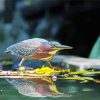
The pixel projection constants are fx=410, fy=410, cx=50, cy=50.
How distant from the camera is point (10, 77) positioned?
1.50m

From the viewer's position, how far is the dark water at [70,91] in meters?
1.26

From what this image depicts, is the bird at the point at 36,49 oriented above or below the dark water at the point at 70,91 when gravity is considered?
above

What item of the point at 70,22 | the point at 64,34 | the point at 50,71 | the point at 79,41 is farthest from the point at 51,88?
the point at 70,22

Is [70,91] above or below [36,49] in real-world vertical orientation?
below

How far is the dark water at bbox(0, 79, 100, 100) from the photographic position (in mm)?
1259

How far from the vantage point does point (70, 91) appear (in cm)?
136

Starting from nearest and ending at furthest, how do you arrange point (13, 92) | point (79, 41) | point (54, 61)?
point (13, 92) < point (54, 61) < point (79, 41)

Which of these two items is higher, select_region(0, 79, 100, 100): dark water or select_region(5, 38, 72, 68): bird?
select_region(5, 38, 72, 68): bird

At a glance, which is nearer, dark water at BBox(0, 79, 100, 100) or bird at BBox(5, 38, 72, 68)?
dark water at BBox(0, 79, 100, 100)

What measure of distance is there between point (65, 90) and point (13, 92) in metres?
0.18

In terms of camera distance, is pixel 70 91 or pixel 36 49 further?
pixel 36 49

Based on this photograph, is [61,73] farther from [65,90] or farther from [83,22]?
[83,22]

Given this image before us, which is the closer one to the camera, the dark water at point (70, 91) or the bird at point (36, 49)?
the dark water at point (70, 91)

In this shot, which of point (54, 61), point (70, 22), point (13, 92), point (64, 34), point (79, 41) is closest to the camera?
point (13, 92)
